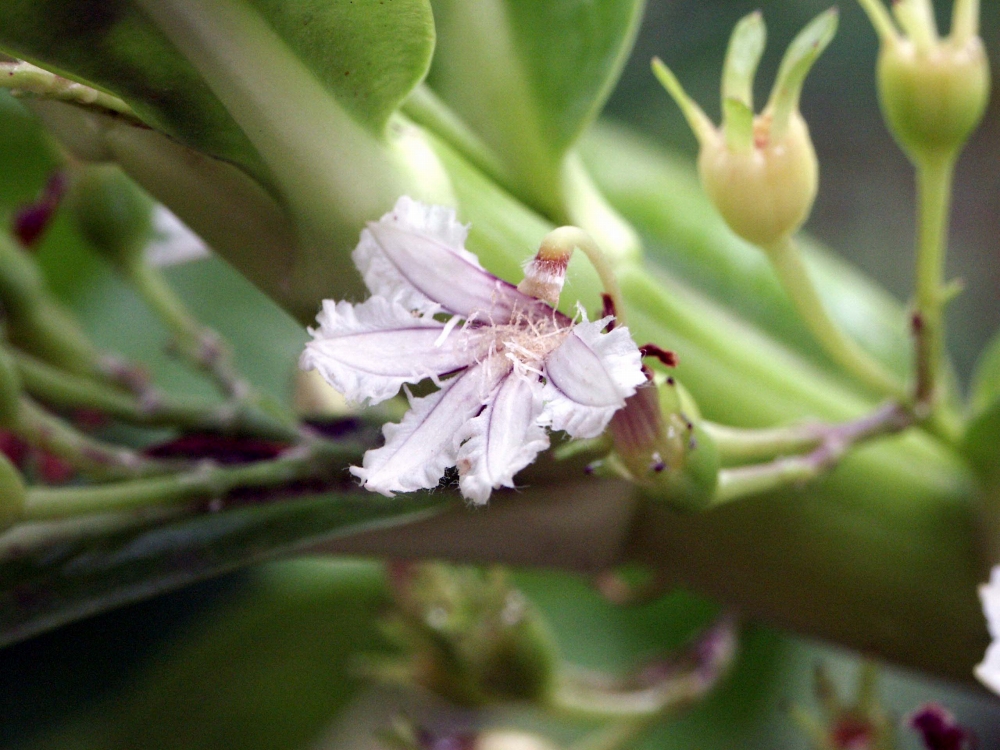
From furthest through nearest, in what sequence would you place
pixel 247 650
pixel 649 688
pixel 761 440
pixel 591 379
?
pixel 247 650 → pixel 649 688 → pixel 761 440 → pixel 591 379

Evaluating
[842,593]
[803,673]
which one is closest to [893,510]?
[842,593]

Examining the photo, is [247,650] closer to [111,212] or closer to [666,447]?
[111,212]

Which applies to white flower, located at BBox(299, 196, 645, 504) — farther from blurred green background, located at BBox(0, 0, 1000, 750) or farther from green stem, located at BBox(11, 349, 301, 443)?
blurred green background, located at BBox(0, 0, 1000, 750)

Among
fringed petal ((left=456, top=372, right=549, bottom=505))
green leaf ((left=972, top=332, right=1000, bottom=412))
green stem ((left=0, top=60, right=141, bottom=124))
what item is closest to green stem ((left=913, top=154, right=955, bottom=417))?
green leaf ((left=972, top=332, right=1000, bottom=412))

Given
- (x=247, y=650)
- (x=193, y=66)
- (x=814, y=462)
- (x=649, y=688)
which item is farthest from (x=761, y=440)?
(x=247, y=650)

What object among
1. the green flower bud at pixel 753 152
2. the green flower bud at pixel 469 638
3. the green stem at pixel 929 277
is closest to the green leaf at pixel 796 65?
the green flower bud at pixel 753 152

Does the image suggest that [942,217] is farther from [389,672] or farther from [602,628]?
[602,628]

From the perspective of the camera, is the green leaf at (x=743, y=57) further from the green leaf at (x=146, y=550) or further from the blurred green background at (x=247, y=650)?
the blurred green background at (x=247, y=650)
